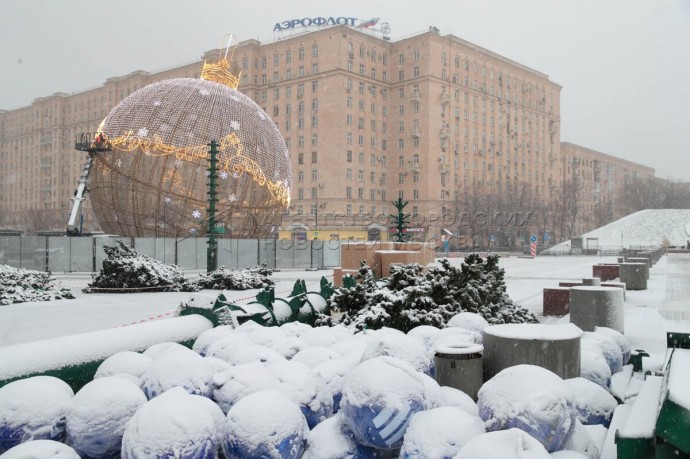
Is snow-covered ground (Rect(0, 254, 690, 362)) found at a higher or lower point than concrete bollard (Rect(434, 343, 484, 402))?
lower

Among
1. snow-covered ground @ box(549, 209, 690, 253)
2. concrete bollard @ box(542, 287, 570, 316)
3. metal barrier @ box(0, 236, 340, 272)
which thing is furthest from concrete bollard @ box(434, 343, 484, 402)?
snow-covered ground @ box(549, 209, 690, 253)

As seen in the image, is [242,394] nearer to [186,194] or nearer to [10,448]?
[10,448]

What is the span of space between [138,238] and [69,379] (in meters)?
23.2

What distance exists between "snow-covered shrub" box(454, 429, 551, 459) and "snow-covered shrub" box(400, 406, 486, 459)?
32 cm

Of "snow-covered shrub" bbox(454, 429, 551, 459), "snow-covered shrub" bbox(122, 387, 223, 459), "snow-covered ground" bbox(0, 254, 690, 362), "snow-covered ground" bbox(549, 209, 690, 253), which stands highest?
"snow-covered ground" bbox(549, 209, 690, 253)

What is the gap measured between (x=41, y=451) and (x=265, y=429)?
1.18 meters

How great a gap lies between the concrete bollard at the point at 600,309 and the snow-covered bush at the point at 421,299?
2.61ft

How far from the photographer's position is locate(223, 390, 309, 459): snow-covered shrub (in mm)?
3277

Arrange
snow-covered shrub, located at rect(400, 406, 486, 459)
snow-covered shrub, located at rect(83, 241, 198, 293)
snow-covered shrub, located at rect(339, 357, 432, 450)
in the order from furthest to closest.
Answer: snow-covered shrub, located at rect(83, 241, 198, 293) < snow-covered shrub, located at rect(339, 357, 432, 450) < snow-covered shrub, located at rect(400, 406, 486, 459)

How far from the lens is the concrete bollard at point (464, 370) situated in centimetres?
403

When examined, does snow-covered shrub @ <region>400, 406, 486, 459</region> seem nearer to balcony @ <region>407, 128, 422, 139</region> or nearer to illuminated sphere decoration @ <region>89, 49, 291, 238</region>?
illuminated sphere decoration @ <region>89, 49, 291, 238</region>

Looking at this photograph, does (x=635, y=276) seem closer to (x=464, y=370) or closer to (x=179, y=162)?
(x=464, y=370)

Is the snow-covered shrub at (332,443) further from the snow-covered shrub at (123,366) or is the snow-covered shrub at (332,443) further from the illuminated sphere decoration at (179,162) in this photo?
the illuminated sphere decoration at (179,162)

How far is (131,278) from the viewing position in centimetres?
1841
